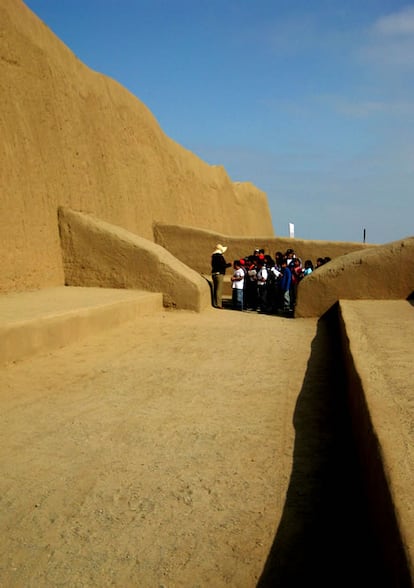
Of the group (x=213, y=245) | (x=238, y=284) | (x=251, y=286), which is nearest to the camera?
(x=238, y=284)

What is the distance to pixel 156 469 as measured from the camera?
355cm

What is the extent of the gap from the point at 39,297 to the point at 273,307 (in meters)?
5.36

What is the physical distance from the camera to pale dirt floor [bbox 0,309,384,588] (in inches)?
104

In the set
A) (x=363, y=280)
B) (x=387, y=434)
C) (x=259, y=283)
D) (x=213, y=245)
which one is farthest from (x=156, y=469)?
(x=213, y=245)

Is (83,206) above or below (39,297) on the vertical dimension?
above

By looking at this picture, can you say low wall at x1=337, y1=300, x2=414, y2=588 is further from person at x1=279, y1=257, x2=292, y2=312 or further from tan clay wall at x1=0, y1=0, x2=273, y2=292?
tan clay wall at x1=0, y1=0, x2=273, y2=292

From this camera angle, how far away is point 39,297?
310 inches

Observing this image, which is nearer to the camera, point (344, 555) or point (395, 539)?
point (395, 539)

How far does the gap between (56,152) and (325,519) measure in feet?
27.7

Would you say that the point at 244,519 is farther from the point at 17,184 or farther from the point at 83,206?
the point at 83,206

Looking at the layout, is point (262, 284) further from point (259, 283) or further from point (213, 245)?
point (213, 245)

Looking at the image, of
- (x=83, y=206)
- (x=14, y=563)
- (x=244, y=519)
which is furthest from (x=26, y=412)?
(x=83, y=206)

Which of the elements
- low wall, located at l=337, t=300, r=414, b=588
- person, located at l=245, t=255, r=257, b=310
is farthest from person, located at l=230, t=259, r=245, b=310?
low wall, located at l=337, t=300, r=414, b=588

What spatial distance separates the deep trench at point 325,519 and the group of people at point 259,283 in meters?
6.64
